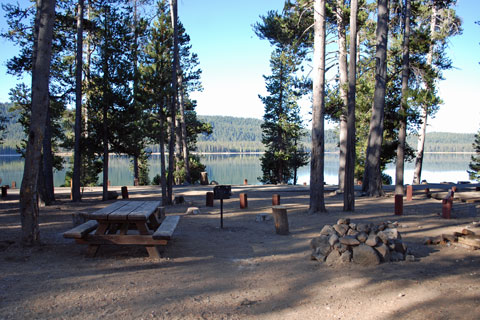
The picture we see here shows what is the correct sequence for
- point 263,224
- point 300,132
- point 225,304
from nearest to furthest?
point 225,304, point 263,224, point 300,132

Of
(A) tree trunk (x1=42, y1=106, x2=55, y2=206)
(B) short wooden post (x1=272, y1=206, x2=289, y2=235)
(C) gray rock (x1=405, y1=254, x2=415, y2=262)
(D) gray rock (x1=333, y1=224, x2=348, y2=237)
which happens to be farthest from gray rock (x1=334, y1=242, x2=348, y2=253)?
(A) tree trunk (x1=42, y1=106, x2=55, y2=206)

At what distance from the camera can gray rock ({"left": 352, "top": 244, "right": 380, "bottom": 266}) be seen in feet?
17.1

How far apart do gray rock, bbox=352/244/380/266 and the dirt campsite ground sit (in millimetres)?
150

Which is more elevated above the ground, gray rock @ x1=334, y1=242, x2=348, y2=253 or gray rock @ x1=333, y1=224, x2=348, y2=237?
gray rock @ x1=333, y1=224, x2=348, y2=237

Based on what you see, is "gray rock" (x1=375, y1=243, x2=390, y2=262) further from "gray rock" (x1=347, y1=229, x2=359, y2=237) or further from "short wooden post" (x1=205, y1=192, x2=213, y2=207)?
"short wooden post" (x1=205, y1=192, x2=213, y2=207)

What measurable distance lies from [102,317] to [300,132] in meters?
29.6

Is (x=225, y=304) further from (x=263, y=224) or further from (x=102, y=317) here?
(x=263, y=224)

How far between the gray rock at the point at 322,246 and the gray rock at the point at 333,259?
0.11 m

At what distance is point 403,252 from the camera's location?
5.51 meters

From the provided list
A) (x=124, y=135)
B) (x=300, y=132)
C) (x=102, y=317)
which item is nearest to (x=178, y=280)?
(x=102, y=317)

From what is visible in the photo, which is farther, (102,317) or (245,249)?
(245,249)

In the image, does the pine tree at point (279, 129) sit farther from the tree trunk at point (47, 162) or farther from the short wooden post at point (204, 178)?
the tree trunk at point (47, 162)

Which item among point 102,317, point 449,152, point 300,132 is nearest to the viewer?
point 102,317

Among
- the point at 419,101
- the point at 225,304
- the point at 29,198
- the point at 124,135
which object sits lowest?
the point at 225,304
